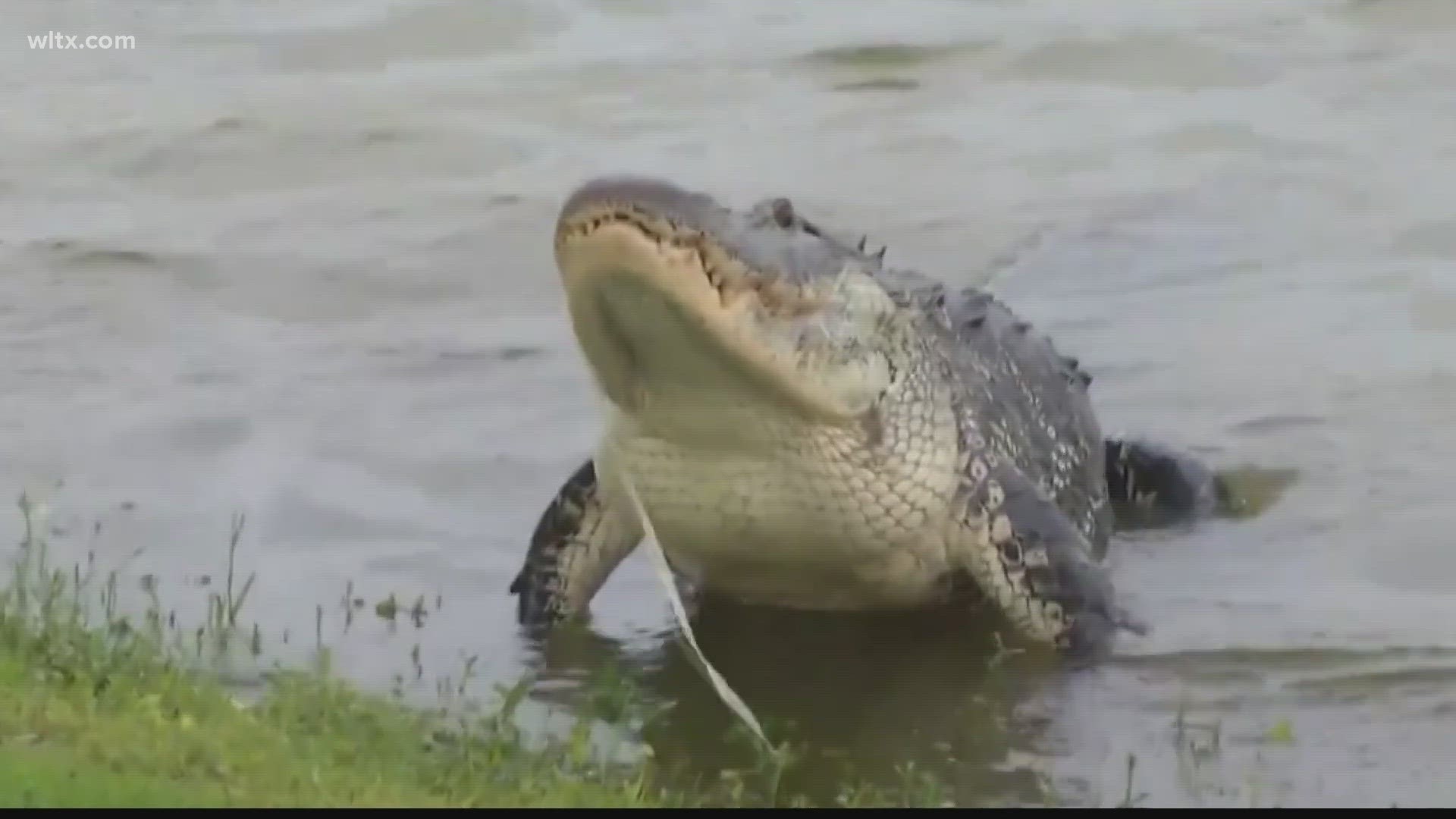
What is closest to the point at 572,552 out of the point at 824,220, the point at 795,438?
the point at 795,438

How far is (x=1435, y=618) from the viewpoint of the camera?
23.5ft

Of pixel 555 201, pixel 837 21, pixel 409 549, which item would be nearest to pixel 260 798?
pixel 409 549

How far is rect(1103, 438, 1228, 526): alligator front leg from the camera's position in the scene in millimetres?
8531

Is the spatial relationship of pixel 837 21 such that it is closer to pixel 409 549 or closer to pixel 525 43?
pixel 525 43

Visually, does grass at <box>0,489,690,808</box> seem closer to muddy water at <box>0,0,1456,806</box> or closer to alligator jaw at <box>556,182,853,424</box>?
muddy water at <box>0,0,1456,806</box>

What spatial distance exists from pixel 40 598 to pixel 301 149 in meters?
7.94

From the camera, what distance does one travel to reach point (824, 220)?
41.4ft

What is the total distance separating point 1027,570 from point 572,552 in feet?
4.11

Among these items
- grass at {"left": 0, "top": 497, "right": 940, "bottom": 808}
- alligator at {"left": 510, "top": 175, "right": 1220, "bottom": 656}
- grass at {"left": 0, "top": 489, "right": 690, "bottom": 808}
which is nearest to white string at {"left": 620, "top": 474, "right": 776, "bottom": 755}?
alligator at {"left": 510, "top": 175, "right": 1220, "bottom": 656}

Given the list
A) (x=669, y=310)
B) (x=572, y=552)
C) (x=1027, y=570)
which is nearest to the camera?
(x=669, y=310)

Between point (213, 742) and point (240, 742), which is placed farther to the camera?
point (240, 742)

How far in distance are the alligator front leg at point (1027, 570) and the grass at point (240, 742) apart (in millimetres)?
1070

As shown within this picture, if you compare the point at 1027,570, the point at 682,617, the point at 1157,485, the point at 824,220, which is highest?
the point at 682,617

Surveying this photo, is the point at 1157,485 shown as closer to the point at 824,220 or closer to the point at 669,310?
the point at 669,310
